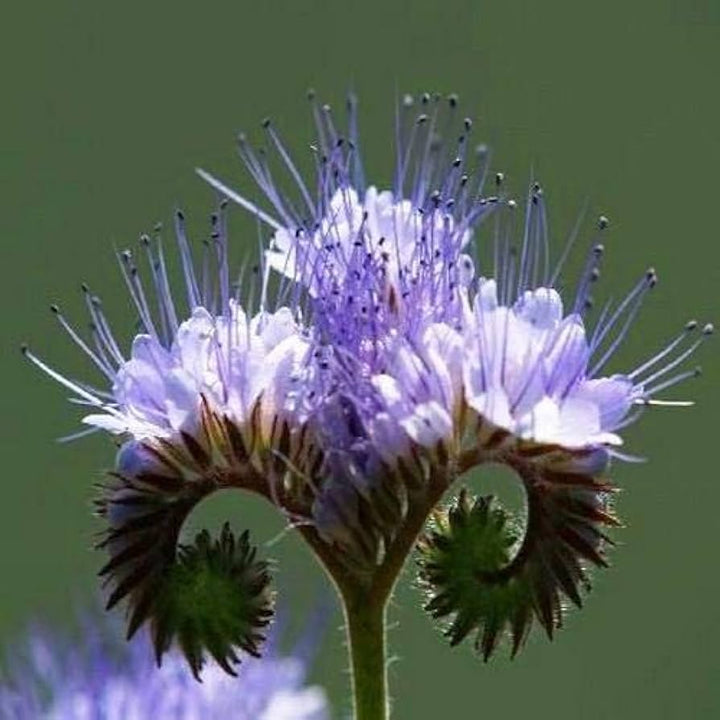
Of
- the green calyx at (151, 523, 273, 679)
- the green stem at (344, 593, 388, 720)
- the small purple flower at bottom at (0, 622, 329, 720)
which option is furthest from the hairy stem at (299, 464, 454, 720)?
the small purple flower at bottom at (0, 622, 329, 720)

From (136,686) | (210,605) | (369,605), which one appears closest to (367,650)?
(369,605)

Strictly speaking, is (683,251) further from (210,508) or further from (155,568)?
(155,568)

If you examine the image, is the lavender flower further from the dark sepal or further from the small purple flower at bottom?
the small purple flower at bottom

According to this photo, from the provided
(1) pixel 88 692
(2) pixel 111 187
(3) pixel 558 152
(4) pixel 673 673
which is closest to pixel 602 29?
(3) pixel 558 152

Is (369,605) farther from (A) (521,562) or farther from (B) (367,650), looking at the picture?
(A) (521,562)

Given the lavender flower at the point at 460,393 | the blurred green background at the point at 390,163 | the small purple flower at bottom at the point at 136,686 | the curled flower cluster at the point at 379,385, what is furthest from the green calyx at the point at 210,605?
the blurred green background at the point at 390,163

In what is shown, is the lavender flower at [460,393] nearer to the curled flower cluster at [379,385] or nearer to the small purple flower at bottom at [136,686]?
the curled flower cluster at [379,385]
